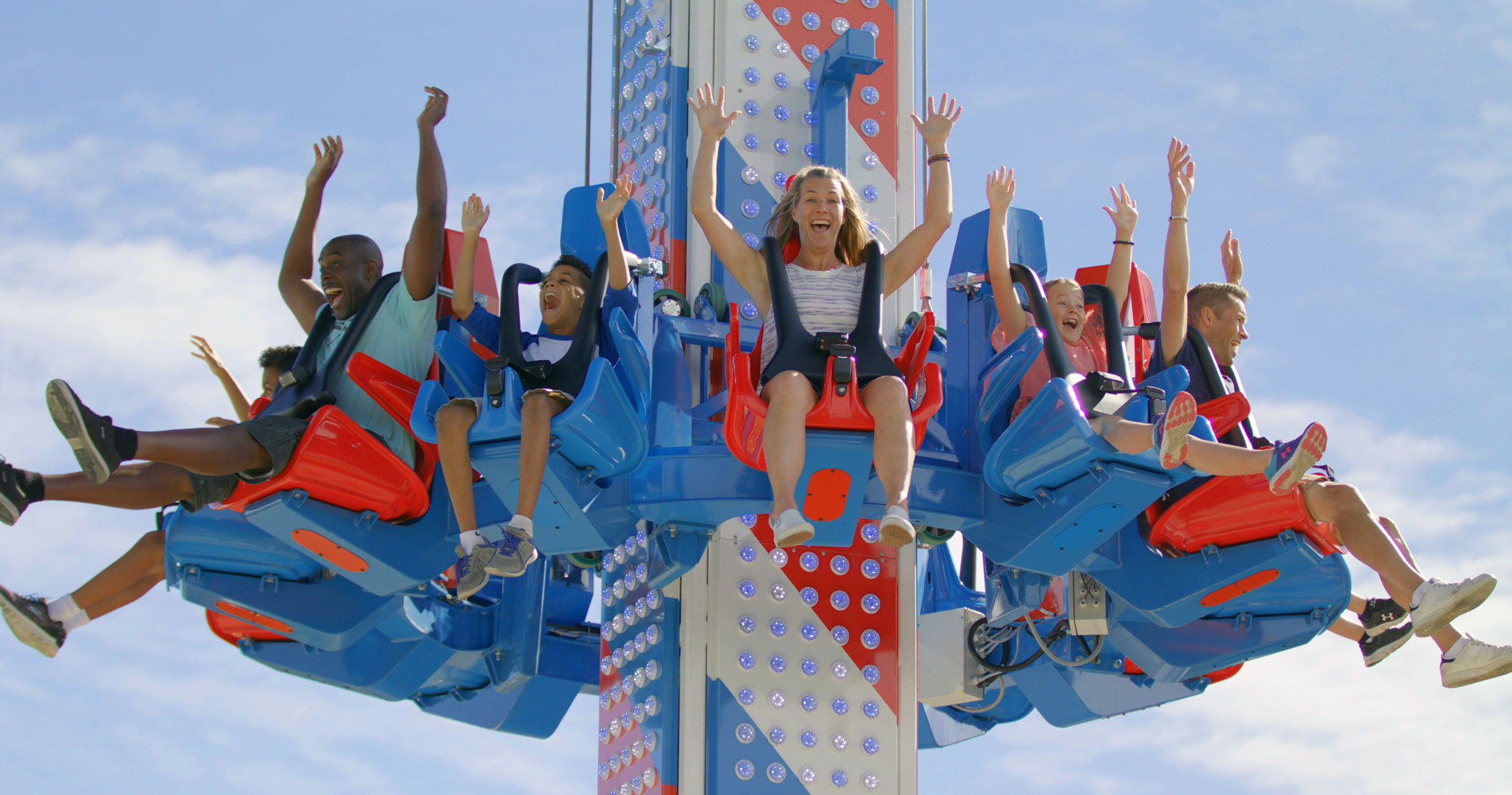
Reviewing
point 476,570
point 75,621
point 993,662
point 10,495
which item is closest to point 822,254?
point 476,570

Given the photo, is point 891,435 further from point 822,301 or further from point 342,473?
point 342,473

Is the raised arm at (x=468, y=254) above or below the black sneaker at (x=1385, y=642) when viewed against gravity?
above

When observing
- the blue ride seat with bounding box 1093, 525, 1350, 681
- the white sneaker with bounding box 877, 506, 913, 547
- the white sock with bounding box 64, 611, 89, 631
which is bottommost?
the white sneaker with bounding box 877, 506, 913, 547

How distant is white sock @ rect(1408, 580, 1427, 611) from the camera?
22.3 ft

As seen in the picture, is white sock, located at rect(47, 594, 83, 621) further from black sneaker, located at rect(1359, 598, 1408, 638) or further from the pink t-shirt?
black sneaker, located at rect(1359, 598, 1408, 638)

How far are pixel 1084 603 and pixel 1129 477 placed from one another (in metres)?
1.34

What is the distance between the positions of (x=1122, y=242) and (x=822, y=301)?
5.22ft

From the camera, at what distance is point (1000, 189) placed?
7.56 metres

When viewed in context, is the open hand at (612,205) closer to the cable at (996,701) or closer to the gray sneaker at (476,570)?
the gray sneaker at (476,570)

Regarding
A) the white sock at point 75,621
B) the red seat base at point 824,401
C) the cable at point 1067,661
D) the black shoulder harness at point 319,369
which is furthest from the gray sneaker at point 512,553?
the cable at point 1067,661

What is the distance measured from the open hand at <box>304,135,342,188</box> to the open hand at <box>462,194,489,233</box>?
1246 mm

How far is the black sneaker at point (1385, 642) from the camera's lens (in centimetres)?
746

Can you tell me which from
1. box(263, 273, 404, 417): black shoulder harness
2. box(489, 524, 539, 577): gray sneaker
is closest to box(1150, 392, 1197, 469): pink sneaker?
box(489, 524, 539, 577): gray sneaker

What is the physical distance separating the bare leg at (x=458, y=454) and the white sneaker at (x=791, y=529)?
123 cm
